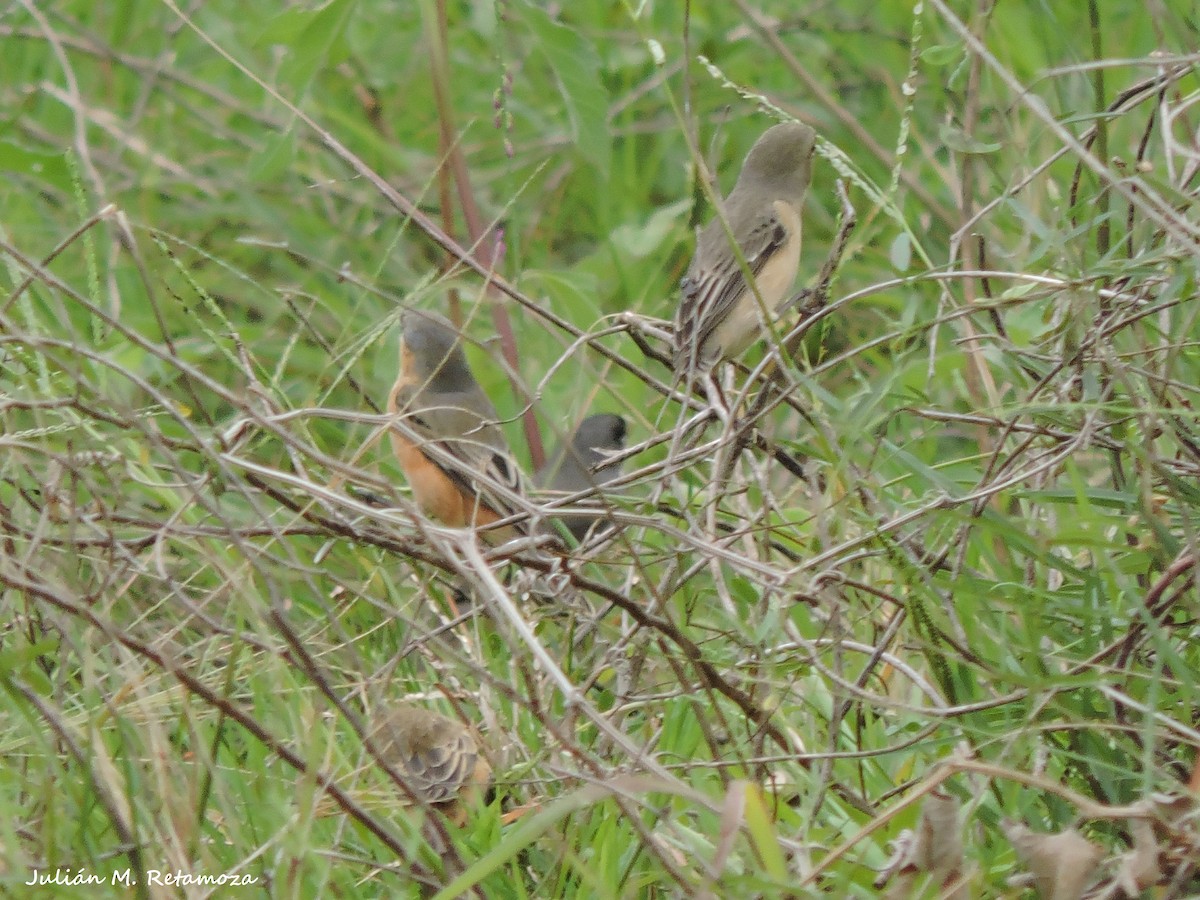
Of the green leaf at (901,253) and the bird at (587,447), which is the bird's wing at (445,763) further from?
the bird at (587,447)

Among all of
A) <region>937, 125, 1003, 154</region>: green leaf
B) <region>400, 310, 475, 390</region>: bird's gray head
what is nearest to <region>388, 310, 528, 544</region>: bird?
<region>400, 310, 475, 390</region>: bird's gray head

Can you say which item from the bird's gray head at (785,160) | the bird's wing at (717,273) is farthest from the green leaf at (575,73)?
the bird's gray head at (785,160)

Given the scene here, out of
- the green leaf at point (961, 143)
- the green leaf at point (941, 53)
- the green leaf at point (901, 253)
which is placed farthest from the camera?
the green leaf at point (901, 253)

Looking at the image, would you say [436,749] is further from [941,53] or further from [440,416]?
[440,416]

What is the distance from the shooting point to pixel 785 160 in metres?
5.07

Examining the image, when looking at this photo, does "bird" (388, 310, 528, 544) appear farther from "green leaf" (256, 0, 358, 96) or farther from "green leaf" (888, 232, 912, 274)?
"green leaf" (888, 232, 912, 274)

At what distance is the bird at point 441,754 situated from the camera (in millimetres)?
3166

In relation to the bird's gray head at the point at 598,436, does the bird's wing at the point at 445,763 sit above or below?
above

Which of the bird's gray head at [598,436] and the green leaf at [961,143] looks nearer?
the green leaf at [961,143]

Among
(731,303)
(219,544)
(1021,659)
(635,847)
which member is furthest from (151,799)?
(731,303)

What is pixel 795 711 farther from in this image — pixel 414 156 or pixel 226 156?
pixel 226 156

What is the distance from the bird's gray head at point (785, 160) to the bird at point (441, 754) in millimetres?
2453

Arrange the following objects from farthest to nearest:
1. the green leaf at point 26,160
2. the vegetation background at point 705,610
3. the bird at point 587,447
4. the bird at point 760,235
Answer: the bird at point 587,447 → the green leaf at point 26,160 → the bird at point 760,235 → the vegetation background at point 705,610

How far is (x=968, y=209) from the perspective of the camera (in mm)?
3623
